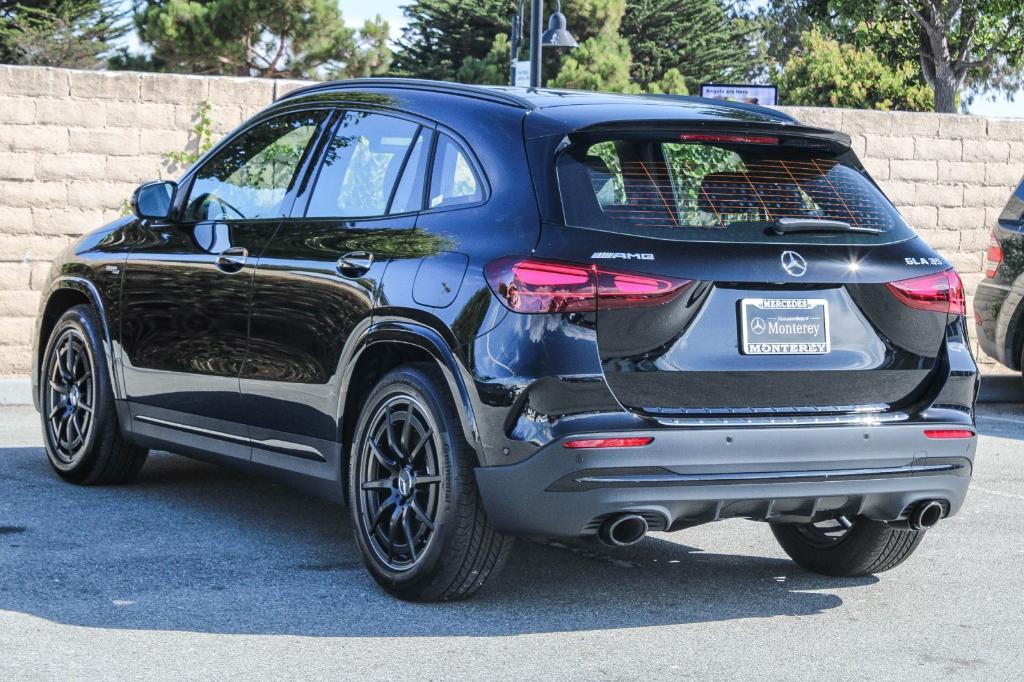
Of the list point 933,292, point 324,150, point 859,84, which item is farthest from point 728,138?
point 859,84

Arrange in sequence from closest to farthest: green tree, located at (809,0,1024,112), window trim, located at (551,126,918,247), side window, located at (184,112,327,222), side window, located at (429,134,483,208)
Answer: window trim, located at (551,126,918,247)
side window, located at (429,134,483,208)
side window, located at (184,112,327,222)
green tree, located at (809,0,1024,112)

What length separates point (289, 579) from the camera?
556 cm

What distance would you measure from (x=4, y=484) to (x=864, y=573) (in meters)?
3.85

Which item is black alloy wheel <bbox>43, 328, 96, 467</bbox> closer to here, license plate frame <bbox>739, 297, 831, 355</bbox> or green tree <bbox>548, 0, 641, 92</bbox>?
license plate frame <bbox>739, 297, 831, 355</bbox>

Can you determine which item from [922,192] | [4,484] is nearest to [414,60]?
[922,192]

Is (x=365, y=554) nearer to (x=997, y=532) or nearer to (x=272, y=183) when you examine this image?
(x=272, y=183)

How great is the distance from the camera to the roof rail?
5348 mm

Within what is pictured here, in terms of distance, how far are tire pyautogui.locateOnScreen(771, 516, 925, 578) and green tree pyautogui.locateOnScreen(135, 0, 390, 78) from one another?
46.1m

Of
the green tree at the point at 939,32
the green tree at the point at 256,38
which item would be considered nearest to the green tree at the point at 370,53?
the green tree at the point at 256,38

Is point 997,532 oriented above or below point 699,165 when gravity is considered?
below

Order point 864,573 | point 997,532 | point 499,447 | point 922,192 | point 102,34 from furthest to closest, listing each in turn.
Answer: point 102,34 → point 922,192 → point 997,532 → point 864,573 → point 499,447

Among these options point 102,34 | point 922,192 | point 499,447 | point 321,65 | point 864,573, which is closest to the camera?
point 499,447

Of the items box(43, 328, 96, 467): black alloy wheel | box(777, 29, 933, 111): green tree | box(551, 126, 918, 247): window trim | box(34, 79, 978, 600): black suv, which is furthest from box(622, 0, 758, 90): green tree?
box(551, 126, 918, 247): window trim

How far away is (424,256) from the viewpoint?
5160mm
